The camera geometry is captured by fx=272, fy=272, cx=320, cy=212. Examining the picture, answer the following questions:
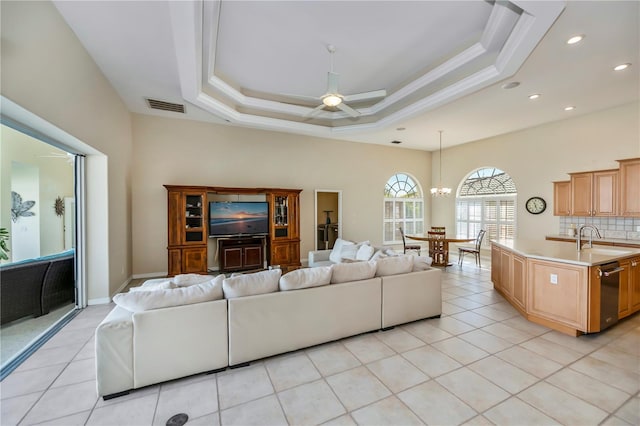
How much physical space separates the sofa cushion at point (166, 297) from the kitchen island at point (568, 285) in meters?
3.97

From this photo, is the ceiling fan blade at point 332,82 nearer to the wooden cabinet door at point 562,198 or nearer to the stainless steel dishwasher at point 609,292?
the stainless steel dishwasher at point 609,292

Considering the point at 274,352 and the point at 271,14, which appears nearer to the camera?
the point at 274,352

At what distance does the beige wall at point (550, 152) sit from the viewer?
5.43 m

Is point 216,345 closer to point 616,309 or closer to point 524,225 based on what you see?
point 616,309

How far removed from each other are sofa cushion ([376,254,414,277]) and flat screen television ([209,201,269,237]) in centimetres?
380

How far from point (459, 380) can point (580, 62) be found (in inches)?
177

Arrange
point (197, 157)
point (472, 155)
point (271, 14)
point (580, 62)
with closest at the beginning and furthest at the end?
point (271, 14) < point (580, 62) < point (197, 157) < point (472, 155)

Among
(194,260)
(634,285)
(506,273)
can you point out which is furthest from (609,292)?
(194,260)

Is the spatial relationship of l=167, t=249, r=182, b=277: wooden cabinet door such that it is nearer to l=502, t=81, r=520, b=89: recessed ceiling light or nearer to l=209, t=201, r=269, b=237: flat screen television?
l=209, t=201, r=269, b=237: flat screen television

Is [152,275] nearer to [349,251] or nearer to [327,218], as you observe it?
[349,251]

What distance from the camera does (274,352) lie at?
277cm

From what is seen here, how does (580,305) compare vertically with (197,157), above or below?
below

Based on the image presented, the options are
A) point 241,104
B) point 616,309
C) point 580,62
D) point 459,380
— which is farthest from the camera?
point 241,104

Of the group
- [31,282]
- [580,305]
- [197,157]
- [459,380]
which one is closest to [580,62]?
[580,305]
